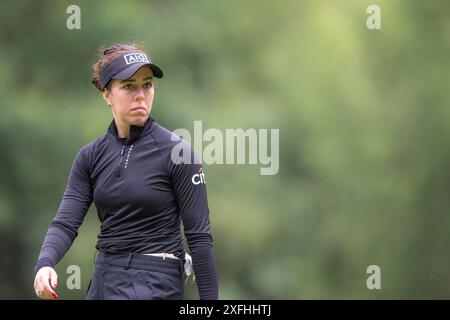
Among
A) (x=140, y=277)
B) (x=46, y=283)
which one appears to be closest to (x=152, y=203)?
(x=140, y=277)

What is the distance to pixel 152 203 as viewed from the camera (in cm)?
459

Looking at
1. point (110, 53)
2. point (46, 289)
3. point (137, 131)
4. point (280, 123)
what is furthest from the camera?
point (280, 123)

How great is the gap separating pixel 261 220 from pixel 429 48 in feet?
11.1

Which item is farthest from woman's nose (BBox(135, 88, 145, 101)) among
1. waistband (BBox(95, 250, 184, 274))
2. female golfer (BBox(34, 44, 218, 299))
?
waistband (BBox(95, 250, 184, 274))

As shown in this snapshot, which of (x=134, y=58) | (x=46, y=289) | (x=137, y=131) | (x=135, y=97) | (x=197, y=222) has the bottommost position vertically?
(x=46, y=289)

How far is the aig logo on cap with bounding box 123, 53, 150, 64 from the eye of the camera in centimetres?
474

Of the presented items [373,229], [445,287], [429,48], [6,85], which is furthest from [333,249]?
[6,85]

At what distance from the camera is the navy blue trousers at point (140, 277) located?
459 centimetres

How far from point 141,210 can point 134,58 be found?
2.25ft

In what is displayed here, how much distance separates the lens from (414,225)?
1499 cm

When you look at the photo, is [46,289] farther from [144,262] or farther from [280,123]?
[280,123]

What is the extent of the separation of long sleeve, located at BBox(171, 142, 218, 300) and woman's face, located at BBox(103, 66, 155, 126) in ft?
0.96

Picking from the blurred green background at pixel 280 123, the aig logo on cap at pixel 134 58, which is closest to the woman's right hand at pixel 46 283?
the aig logo on cap at pixel 134 58
